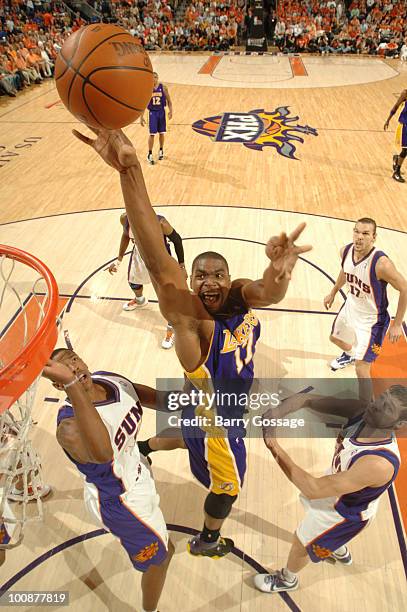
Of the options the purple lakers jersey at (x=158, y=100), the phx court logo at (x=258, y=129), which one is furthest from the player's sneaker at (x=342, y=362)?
the purple lakers jersey at (x=158, y=100)

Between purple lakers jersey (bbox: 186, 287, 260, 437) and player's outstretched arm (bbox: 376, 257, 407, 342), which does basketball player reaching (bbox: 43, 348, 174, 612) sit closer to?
purple lakers jersey (bbox: 186, 287, 260, 437)

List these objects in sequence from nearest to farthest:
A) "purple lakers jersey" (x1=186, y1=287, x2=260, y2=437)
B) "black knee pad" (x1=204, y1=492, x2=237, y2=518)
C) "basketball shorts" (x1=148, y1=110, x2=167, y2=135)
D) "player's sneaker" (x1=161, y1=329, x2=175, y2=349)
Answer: "purple lakers jersey" (x1=186, y1=287, x2=260, y2=437) < "black knee pad" (x1=204, y1=492, x2=237, y2=518) < "player's sneaker" (x1=161, y1=329, x2=175, y2=349) < "basketball shorts" (x1=148, y1=110, x2=167, y2=135)

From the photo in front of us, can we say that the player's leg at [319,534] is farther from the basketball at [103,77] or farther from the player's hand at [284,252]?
the basketball at [103,77]

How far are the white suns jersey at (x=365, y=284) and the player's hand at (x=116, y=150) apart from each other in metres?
2.56

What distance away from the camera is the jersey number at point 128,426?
7.18 ft

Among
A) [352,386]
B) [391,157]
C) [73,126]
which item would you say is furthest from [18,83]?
[352,386]

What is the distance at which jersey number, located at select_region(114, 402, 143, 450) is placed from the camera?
7.18ft

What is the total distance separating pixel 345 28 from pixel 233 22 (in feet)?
15.6

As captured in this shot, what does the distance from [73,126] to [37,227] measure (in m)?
5.25

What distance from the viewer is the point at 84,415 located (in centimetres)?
189

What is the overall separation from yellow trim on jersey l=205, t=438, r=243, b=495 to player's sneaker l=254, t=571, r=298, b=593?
62 centimetres

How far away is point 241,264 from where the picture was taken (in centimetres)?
582

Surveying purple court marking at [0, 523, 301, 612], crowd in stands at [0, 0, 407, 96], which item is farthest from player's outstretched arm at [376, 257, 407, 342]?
crowd in stands at [0, 0, 407, 96]

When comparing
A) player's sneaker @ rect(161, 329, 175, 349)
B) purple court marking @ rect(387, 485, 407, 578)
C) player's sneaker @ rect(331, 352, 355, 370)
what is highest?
player's sneaker @ rect(161, 329, 175, 349)
